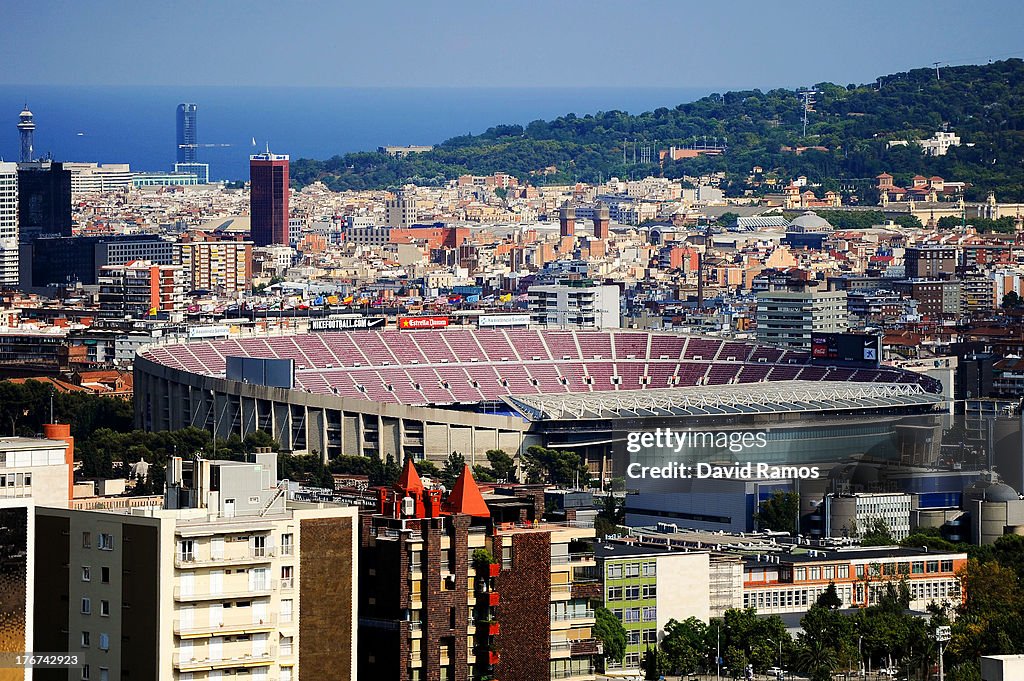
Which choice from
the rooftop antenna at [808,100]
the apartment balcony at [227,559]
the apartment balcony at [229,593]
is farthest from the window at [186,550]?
the rooftop antenna at [808,100]

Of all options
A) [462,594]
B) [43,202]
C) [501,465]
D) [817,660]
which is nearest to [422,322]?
[501,465]

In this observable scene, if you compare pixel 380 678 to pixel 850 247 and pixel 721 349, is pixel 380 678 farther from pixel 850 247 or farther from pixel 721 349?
pixel 850 247

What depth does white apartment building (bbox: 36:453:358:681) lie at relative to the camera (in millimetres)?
25047

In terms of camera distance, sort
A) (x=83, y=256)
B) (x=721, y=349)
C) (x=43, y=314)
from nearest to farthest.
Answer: (x=721, y=349) → (x=43, y=314) → (x=83, y=256)

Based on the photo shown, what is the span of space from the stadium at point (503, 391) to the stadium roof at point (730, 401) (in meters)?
0.07

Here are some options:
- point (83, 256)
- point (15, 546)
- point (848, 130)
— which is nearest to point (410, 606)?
point (15, 546)

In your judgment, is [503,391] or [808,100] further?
[808,100]

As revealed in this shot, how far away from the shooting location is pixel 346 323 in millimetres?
87750

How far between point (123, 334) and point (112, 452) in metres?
30.0

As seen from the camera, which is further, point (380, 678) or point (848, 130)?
point (848, 130)

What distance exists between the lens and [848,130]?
6934 inches

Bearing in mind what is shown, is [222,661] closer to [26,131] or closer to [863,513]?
[863,513]

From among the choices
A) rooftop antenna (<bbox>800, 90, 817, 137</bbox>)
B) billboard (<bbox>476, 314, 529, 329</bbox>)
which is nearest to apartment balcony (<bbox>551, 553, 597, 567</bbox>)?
billboard (<bbox>476, 314, 529, 329</bbox>)

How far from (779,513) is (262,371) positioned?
22.8 meters
